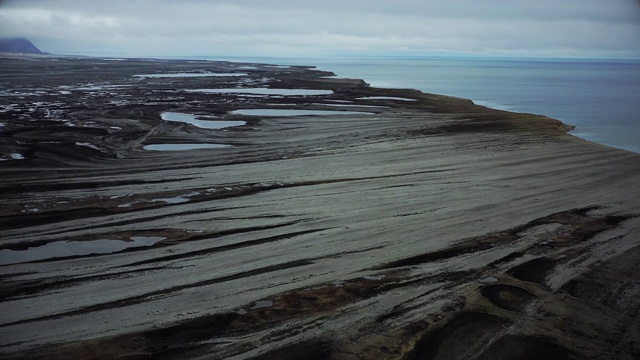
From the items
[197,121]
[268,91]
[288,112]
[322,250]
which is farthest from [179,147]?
[268,91]

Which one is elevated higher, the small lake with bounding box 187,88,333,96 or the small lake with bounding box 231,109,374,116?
the small lake with bounding box 187,88,333,96

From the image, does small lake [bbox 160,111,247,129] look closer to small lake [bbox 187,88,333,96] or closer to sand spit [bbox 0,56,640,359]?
sand spit [bbox 0,56,640,359]

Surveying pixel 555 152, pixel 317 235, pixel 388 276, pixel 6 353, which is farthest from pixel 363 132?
pixel 6 353

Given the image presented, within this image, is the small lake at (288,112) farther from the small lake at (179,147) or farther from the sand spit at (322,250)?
the small lake at (179,147)

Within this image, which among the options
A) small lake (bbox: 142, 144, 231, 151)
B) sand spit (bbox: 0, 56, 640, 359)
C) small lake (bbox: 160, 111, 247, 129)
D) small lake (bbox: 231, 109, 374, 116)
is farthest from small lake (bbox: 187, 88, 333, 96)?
small lake (bbox: 142, 144, 231, 151)

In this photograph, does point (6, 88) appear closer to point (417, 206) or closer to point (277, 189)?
point (277, 189)

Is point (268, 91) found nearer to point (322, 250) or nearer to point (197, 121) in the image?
point (197, 121)

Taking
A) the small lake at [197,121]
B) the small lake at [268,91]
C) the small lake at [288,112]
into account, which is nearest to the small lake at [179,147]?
the small lake at [197,121]
